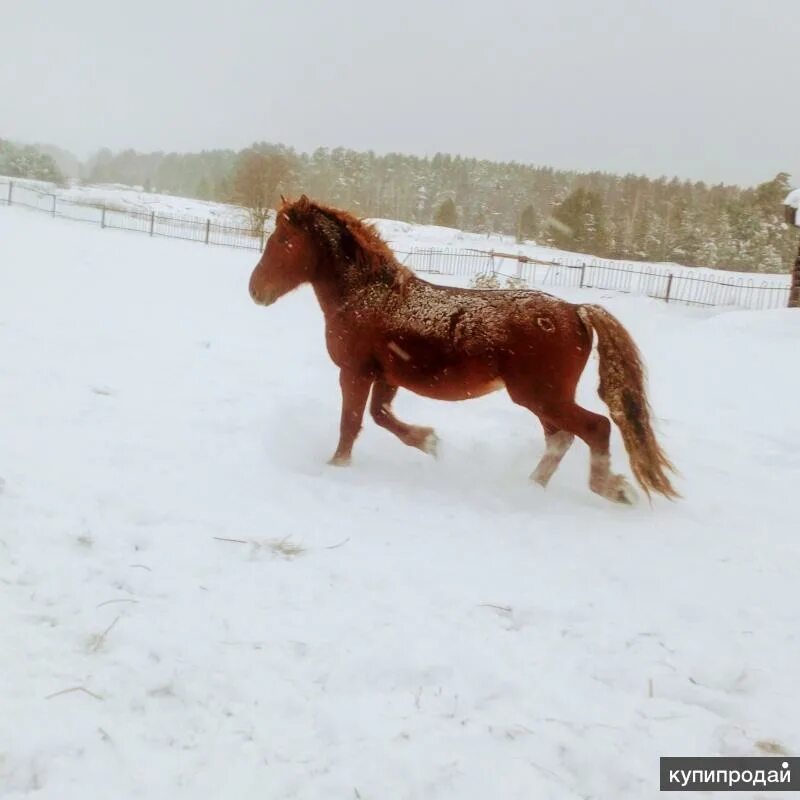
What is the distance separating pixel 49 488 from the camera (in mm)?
3680

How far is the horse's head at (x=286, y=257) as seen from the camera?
5.16m

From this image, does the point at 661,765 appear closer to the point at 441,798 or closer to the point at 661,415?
the point at 441,798

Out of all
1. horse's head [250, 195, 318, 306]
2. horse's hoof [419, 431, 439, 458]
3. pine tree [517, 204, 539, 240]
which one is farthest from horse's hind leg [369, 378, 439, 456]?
pine tree [517, 204, 539, 240]

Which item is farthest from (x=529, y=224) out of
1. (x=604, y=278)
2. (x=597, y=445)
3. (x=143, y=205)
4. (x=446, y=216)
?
(x=597, y=445)

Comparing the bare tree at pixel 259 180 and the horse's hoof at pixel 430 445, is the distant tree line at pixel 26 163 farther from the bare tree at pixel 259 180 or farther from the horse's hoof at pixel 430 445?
the horse's hoof at pixel 430 445

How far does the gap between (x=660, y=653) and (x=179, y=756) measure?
6.45 feet

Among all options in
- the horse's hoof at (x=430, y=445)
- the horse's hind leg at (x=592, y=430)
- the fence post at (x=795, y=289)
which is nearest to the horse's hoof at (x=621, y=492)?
the horse's hind leg at (x=592, y=430)

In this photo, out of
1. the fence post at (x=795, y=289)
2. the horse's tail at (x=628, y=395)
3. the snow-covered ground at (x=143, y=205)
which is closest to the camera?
the horse's tail at (x=628, y=395)

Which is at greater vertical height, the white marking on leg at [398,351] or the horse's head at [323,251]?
the horse's head at [323,251]

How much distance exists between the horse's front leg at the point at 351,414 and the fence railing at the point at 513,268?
72.7ft

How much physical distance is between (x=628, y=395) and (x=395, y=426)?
1.90 m

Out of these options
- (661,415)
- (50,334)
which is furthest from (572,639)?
(50,334)

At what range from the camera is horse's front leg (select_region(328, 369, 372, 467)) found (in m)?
4.98

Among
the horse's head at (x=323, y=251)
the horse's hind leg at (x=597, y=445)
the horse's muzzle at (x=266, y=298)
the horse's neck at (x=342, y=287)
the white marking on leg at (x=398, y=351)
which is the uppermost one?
the horse's head at (x=323, y=251)
